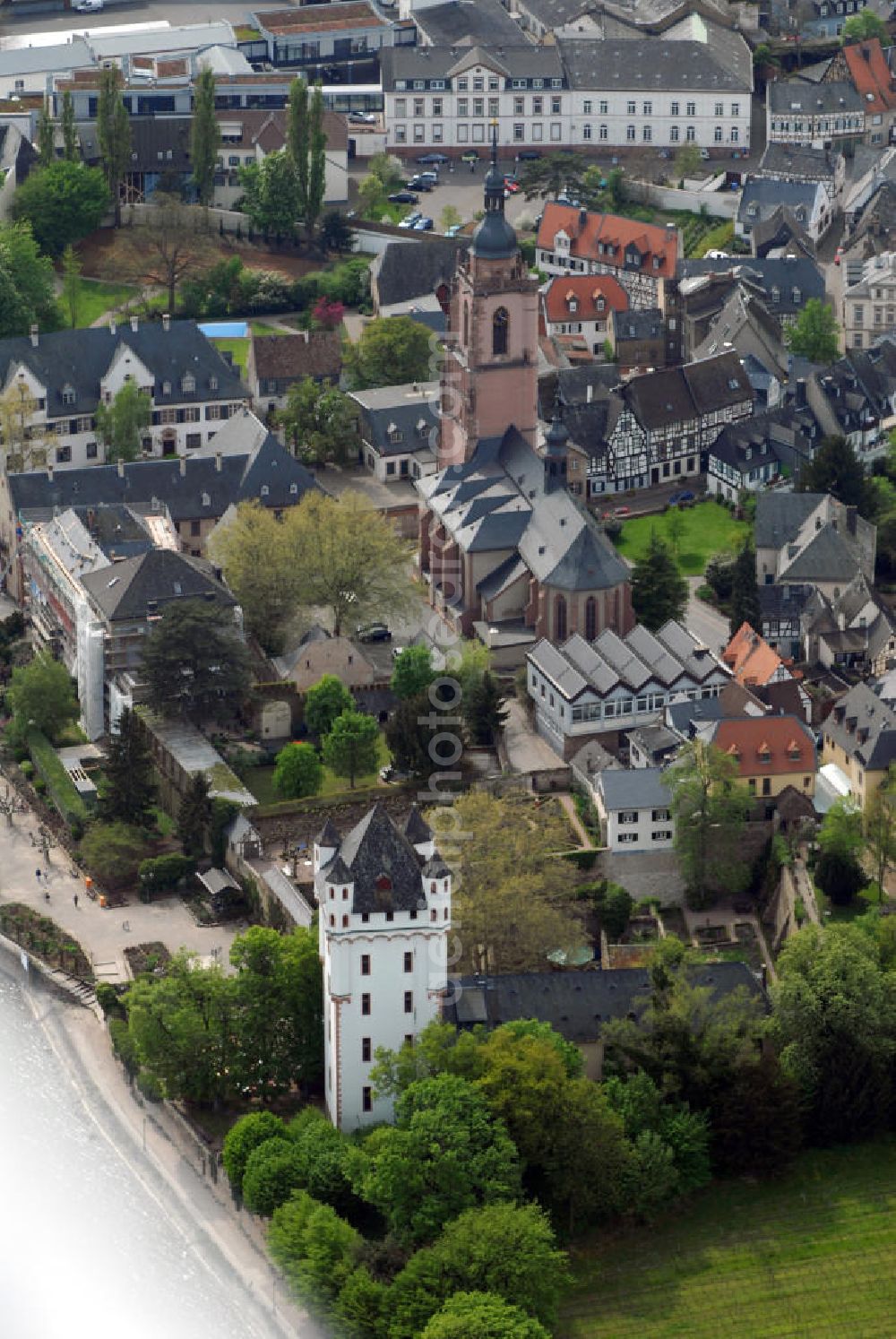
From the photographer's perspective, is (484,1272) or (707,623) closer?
(484,1272)

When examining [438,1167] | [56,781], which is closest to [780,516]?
[56,781]

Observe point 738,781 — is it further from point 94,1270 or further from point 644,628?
point 94,1270

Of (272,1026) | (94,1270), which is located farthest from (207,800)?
(94,1270)

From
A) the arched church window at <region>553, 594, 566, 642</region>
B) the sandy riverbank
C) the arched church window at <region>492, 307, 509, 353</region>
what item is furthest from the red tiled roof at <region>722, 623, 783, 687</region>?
the sandy riverbank

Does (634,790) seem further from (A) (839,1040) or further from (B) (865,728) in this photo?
(A) (839,1040)

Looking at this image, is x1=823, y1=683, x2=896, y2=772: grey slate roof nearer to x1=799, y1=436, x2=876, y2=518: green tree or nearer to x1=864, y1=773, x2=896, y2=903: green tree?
x1=864, y1=773, x2=896, y2=903: green tree

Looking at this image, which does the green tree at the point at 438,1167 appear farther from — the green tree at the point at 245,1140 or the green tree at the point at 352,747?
the green tree at the point at 352,747
